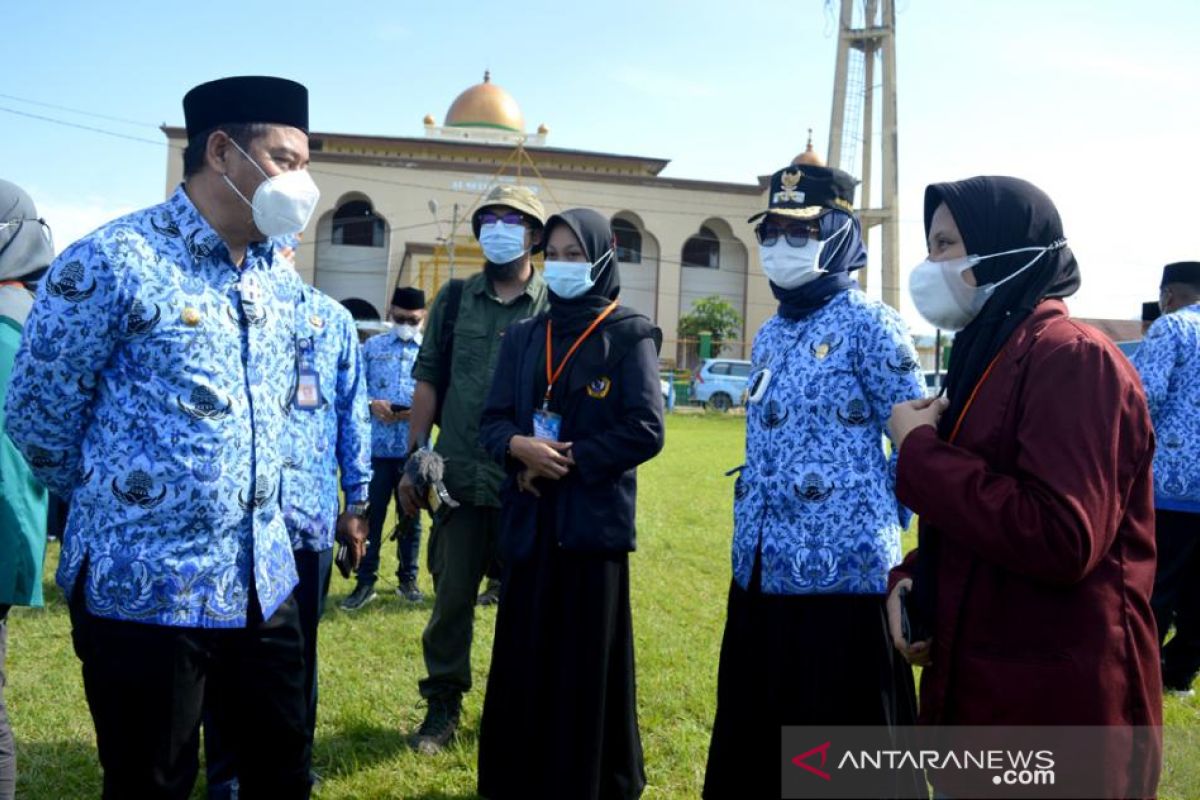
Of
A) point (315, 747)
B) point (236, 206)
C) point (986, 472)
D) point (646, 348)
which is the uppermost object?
point (236, 206)

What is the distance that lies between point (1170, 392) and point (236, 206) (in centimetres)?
481

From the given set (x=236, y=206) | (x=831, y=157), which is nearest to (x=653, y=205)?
(x=831, y=157)

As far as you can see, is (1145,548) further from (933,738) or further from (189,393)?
(189,393)

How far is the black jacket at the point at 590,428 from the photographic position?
324cm

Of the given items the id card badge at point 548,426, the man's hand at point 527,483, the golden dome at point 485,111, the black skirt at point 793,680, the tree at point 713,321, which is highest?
the golden dome at point 485,111

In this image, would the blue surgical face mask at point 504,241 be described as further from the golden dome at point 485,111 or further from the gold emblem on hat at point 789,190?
the golden dome at point 485,111

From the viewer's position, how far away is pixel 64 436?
222 cm

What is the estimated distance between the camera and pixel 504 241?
13.2 ft

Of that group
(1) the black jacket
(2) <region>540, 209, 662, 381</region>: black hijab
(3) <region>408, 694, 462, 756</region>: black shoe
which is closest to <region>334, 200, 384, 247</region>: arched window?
(3) <region>408, 694, 462, 756</region>: black shoe

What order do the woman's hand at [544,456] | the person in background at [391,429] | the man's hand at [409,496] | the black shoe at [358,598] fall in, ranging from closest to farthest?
the woman's hand at [544,456]
the man's hand at [409,496]
the black shoe at [358,598]
the person in background at [391,429]

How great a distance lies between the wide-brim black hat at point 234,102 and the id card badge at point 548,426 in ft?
4.58

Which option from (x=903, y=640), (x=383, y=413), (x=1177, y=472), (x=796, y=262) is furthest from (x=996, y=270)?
(x=383, y=413)

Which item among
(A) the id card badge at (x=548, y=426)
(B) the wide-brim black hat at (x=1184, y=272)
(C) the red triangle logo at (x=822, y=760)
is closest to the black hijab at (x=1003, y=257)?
(C) the red triangle logo at (x=822, y=760)

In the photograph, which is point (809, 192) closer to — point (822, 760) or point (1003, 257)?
point (1003, 257)
